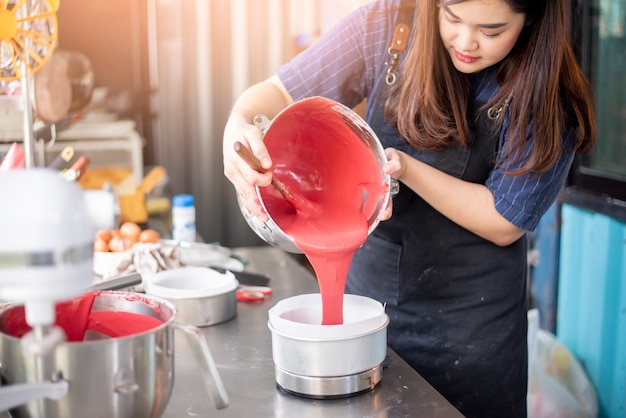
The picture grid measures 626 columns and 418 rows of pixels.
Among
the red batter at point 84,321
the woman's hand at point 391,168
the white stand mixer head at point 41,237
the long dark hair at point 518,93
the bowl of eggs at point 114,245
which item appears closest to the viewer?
the white stand mixer head at point 41,237

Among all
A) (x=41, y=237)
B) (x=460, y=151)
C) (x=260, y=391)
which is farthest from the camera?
(x=460, y=151)

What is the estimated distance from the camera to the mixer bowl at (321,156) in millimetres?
1409

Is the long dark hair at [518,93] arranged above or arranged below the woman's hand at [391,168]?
above

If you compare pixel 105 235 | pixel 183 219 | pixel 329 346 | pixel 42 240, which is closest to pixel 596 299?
pixel 183 219

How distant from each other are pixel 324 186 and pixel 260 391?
0.50m

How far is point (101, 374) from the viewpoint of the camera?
91 centimetres

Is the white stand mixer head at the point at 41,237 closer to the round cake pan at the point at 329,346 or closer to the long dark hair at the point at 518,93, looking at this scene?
the round cake pan at the point at 329,346

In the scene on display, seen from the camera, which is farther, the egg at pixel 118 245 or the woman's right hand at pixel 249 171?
the egg at pixel 118 245

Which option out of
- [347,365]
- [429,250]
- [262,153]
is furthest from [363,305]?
[429,250]

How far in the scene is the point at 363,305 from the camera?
1.33m

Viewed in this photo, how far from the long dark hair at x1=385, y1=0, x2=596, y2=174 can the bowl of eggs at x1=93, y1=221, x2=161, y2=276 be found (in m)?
0.77

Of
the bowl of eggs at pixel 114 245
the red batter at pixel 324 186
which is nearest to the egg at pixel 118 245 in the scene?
the bowl of eggs at pixel 114 245

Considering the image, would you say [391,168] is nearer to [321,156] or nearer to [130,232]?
[321,156]

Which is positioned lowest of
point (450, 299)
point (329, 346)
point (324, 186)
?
point (450, 299)
